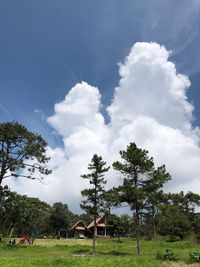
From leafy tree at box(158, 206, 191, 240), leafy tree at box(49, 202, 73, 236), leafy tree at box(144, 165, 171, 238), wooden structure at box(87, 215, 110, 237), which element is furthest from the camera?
leafy tree at box(49, 202, 73, 236)

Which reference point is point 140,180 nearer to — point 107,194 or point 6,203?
point 107,194

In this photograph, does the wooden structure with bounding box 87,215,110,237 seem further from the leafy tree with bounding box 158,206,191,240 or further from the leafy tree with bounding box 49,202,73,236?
the leafy tree with bounding box 158,206,191,240

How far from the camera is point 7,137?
161ft

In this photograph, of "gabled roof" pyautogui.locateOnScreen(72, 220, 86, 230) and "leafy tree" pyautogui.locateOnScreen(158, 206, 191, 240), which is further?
"gabled roof" pyautogui.locateOnScreen(72, 220, 86, 230)

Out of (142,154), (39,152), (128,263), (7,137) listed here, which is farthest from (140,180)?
(128,263)

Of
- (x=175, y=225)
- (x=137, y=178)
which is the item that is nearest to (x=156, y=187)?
(x=137, y=178)

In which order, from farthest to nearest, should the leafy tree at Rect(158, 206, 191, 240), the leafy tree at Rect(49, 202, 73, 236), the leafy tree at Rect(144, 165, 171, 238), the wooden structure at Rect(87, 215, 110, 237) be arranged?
the leafy tree at Rect(49, 202, 73, 236), the wooden structure at Rect(87, 215, 110, 237), the leafy tree at Rect(158, 206, 191, 240), the leafy tree at Rect(144, 165, 171, 238)

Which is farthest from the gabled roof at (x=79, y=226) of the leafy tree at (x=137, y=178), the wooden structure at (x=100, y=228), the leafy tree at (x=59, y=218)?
the leafy tree at (x=137, y=178)

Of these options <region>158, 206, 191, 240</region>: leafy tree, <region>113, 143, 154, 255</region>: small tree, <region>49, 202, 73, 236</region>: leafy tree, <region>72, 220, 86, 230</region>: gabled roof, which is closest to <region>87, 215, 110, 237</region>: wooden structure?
<region>72, 220, 86, 230</region>: gabled roof

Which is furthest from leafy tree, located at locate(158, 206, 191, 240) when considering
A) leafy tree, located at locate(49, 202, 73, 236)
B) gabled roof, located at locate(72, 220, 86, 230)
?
leafy tree, located at locate(49, 202, 73, 236)

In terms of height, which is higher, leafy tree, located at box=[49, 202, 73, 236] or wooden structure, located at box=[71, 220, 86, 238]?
leafy tree, located at box=[49, 202, 73, 236]

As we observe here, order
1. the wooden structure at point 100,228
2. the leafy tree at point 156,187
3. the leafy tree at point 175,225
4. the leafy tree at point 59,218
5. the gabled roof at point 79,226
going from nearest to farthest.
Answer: the leafy tree at point 156,187 < the leafy tree at point 175,225 < the wooden structure at point 100,228 < the leafy tree at point 59,218 < the gabled roof at point 79,226

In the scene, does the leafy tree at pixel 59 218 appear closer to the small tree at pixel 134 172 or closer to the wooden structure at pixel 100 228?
the wooden structure at pixel 100 228

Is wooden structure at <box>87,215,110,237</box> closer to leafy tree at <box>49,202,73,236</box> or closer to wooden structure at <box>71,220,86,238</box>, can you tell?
wooden structure at <box>71,220,86,238</box>
